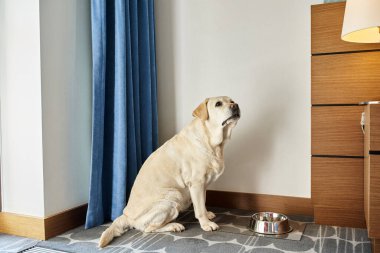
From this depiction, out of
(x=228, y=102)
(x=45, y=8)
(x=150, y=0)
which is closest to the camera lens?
(x=45, y=8)

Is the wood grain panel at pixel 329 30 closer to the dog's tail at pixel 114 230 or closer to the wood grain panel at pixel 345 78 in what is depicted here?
the wood grain panel at pixel 345 78

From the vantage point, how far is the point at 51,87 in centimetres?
219

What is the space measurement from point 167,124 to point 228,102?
90 centimetres

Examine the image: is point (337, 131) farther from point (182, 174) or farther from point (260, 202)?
point (182, 174)

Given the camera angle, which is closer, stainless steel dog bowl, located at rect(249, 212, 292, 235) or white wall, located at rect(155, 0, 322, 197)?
stainless steel dog bowl, located at rect(249, 212, 292, 235)

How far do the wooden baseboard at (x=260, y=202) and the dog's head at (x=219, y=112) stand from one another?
76 centimetres

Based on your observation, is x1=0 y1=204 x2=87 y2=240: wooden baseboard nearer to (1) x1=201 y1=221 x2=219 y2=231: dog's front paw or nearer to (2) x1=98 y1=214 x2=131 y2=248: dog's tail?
(2) x1=98 y1=214 x2=131 y2=248: dog's tail

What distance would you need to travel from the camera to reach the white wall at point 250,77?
2555mm

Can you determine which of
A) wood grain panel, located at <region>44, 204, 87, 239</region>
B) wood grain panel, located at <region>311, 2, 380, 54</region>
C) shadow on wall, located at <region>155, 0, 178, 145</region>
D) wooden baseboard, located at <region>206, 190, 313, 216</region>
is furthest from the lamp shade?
wood grain panel, located at <region>44, 204, 87, 239</region>

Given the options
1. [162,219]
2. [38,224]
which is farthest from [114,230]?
[38,224]

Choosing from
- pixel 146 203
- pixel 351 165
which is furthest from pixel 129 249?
pixel 351 165

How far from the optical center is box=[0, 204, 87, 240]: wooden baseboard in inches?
83.8

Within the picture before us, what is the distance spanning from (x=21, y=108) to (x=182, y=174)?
1.11 meters

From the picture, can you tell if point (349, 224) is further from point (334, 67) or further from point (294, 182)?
point (334, 67)
